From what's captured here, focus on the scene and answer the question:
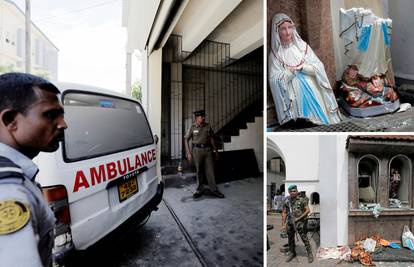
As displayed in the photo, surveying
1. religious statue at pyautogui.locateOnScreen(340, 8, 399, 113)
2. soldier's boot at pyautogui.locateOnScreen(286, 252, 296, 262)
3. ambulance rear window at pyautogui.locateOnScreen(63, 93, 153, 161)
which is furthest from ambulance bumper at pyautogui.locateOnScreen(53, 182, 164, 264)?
religious statue at pyautogui.locateOnScreen(340, 8, 399, 113)

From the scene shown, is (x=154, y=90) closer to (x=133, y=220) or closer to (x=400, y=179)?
(x=133, y=220)

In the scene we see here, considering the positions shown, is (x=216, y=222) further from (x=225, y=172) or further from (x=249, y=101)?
(x=249, y=101)

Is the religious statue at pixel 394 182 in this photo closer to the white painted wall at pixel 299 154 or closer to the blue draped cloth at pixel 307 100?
the white painted wall at pixel 299 154

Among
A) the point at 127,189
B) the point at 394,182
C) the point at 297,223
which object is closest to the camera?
the point at 297,223

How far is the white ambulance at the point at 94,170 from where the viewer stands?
160cm

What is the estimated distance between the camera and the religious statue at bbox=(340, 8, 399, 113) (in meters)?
1.78

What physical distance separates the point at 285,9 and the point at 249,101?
6.21m

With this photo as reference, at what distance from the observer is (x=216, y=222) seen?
136 inches

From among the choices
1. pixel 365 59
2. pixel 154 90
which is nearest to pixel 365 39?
pixel 365 59

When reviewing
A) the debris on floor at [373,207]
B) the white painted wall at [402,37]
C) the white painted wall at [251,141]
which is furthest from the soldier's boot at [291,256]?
the white painted wall at [251,141]

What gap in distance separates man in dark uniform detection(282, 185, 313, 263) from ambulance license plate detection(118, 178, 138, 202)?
141 centimetres

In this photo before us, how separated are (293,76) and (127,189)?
5.74ft

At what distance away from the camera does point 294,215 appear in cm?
155

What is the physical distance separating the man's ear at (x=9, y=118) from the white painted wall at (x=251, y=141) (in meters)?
5.74
